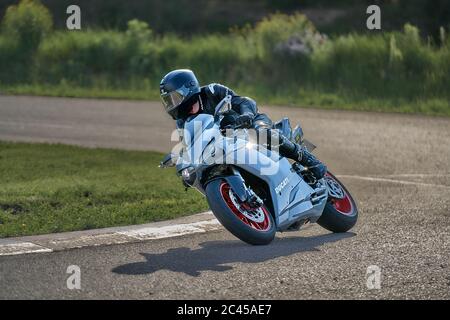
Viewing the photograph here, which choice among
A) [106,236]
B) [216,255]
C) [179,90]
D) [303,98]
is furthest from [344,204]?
[303,98]

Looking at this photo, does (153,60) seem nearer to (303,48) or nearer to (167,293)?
(303,48)

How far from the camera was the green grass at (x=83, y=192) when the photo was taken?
11625mm

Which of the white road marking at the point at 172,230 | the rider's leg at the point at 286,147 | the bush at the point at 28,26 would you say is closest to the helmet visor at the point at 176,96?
the rider's leg at the point at 286,147

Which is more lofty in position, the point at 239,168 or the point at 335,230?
the point at 239,168

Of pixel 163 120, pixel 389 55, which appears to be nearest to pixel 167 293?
pixel 163 120

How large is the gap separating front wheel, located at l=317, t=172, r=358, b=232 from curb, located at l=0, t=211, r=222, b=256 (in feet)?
3.87

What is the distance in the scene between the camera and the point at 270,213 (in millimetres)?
10500

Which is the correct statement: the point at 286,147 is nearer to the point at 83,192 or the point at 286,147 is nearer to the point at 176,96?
the point at 176,96

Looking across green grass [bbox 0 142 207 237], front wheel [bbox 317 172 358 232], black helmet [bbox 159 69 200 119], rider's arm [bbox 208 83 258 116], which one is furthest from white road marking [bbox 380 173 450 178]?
black helmet [bbox 159 69 200 119]

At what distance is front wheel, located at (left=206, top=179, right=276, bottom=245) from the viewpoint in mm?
9773

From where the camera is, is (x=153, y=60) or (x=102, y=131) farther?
(x=153, y=60)
